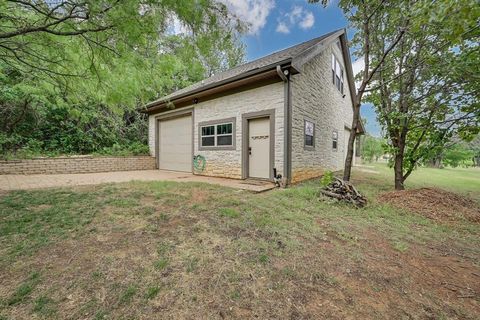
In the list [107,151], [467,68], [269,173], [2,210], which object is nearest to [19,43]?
[2,210]

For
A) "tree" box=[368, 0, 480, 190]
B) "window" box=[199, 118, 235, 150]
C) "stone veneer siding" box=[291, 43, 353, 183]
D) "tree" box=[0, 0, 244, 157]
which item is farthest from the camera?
"window" box=[199, 118, 235, 150]

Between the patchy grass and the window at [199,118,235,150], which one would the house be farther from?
the patchy grass

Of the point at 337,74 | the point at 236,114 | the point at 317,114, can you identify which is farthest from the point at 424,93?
the point at 337,74

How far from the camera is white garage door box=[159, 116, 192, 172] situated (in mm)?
9516

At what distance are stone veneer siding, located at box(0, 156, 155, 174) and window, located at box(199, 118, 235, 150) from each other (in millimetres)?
3962

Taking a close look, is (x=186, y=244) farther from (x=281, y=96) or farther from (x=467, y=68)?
(x=467, y=68)

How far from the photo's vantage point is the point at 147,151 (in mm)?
11336

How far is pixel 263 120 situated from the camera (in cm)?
695

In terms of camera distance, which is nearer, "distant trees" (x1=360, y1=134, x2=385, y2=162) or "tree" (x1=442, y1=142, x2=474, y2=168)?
"tree" (x1=442, y1=142, x2=474, y2=168)

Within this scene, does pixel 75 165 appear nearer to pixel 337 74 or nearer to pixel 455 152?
pixel 337 74

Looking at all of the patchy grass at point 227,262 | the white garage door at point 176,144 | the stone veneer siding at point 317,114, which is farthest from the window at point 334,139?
the patchy grass at point 227,262

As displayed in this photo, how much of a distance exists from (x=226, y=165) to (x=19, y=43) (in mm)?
5700

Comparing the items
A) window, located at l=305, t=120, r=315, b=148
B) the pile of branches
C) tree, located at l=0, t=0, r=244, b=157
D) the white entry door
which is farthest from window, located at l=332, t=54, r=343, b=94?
tree, located at l=0, t=0, r=244, b=157

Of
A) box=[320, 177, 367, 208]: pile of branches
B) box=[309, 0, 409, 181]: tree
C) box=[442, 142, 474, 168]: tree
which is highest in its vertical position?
box=[309, 0, 409, 181]: tree
